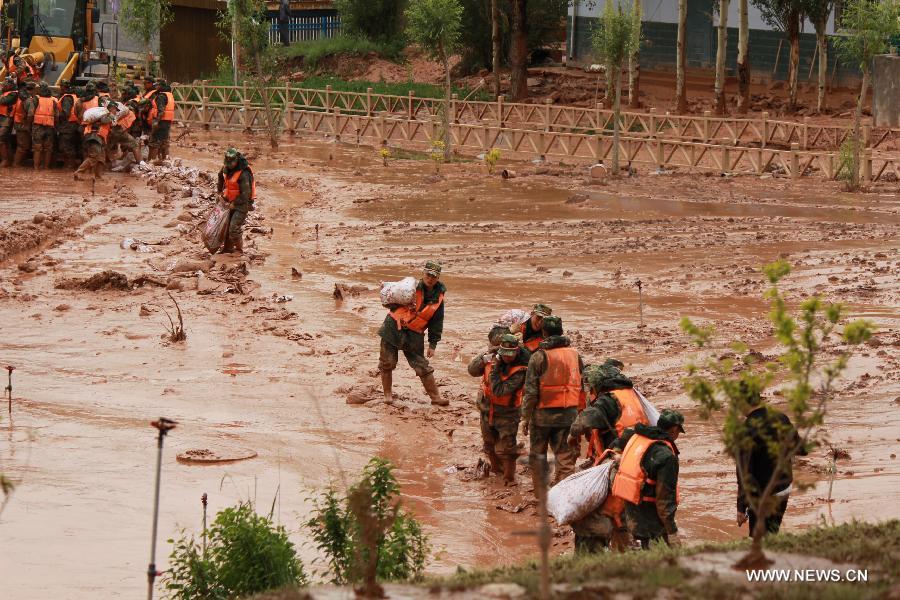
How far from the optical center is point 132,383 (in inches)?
480

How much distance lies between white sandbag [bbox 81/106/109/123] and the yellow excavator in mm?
4610

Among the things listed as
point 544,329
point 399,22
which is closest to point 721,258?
point 544,329

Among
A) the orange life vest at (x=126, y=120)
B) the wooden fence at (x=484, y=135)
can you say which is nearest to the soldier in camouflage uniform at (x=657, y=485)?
the orange life vest at (x=126, y=120)

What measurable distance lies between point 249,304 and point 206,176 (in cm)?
907

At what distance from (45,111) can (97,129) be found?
3.06 ft

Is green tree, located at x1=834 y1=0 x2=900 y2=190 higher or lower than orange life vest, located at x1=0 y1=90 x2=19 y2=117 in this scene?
higher

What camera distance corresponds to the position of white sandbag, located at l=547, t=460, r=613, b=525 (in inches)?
313

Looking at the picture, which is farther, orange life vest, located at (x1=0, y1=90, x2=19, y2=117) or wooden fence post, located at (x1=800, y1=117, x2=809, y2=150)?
wooden fence post, located at (x1=800, y1=117, x2=809, y2=150)

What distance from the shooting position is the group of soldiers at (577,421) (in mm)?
7711

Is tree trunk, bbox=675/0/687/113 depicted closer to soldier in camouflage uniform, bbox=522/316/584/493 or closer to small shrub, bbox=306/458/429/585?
soldier in camouflage uniform, bbox=522/316/584/493

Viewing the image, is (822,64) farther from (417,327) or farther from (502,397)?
(502,397)

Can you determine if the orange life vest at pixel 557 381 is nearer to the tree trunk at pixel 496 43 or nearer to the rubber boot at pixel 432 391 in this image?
the rubber boot at pixel 432 391

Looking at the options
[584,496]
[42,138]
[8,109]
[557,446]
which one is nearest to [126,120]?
[42,138]

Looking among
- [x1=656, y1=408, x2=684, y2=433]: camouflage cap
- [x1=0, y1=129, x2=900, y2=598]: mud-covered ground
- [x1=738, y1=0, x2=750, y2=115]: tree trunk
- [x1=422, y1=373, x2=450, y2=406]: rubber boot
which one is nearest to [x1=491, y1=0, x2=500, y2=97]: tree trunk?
[x1=738, y1=0, x2=750, y2=115]: tree trunk
